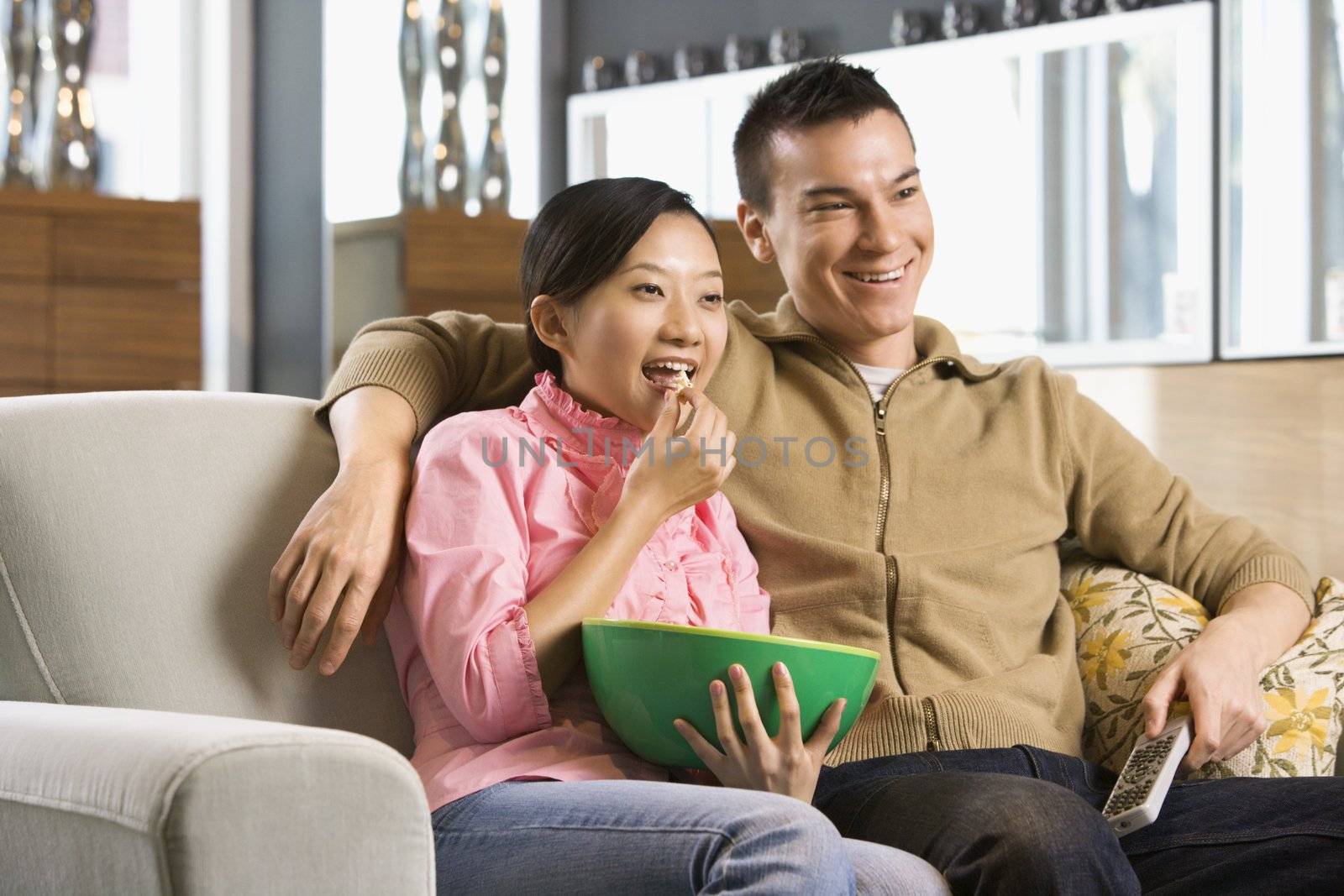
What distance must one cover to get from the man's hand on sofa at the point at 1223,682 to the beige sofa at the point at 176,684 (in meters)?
0.86

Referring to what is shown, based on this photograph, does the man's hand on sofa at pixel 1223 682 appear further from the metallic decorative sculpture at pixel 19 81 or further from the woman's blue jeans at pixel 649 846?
the metallic decorative sculpture at pixel 19 81

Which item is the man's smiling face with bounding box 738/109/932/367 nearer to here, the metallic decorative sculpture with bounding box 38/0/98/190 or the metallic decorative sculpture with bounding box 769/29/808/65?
the metallic decorative sculpture with bounding box 769/29/808/65

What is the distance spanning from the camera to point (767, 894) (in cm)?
118

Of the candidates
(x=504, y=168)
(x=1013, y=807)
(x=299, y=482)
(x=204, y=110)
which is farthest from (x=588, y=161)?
(x=1013, y=807)

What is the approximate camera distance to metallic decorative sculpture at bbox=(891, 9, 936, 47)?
5.18 meters

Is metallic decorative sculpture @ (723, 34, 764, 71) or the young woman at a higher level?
metallic decorative sculpture @ (723, 34, 764, 71)

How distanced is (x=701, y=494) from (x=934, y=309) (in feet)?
12.0

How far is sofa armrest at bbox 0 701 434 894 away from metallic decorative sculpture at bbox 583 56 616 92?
16.5ft

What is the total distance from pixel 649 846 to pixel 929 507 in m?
0.75

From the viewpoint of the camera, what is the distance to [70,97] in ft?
17.7

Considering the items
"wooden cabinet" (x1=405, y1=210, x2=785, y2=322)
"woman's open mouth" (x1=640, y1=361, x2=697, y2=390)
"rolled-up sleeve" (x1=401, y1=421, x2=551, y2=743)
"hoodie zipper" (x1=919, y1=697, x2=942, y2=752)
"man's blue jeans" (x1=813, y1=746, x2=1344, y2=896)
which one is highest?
"wooden cabinet" (x1=405, y1=210, x2=785, y2=322)

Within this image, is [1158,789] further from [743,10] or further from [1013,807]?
[743,10]

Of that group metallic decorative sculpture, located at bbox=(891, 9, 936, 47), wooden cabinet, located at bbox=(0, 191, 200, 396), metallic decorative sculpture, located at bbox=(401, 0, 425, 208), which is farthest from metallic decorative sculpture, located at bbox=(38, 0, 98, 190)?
metallic decorative sculpture, located at bbox=(891, 9, 936, 47)

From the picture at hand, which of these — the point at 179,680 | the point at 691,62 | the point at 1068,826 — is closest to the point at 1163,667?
Result: the point at 1068,826
